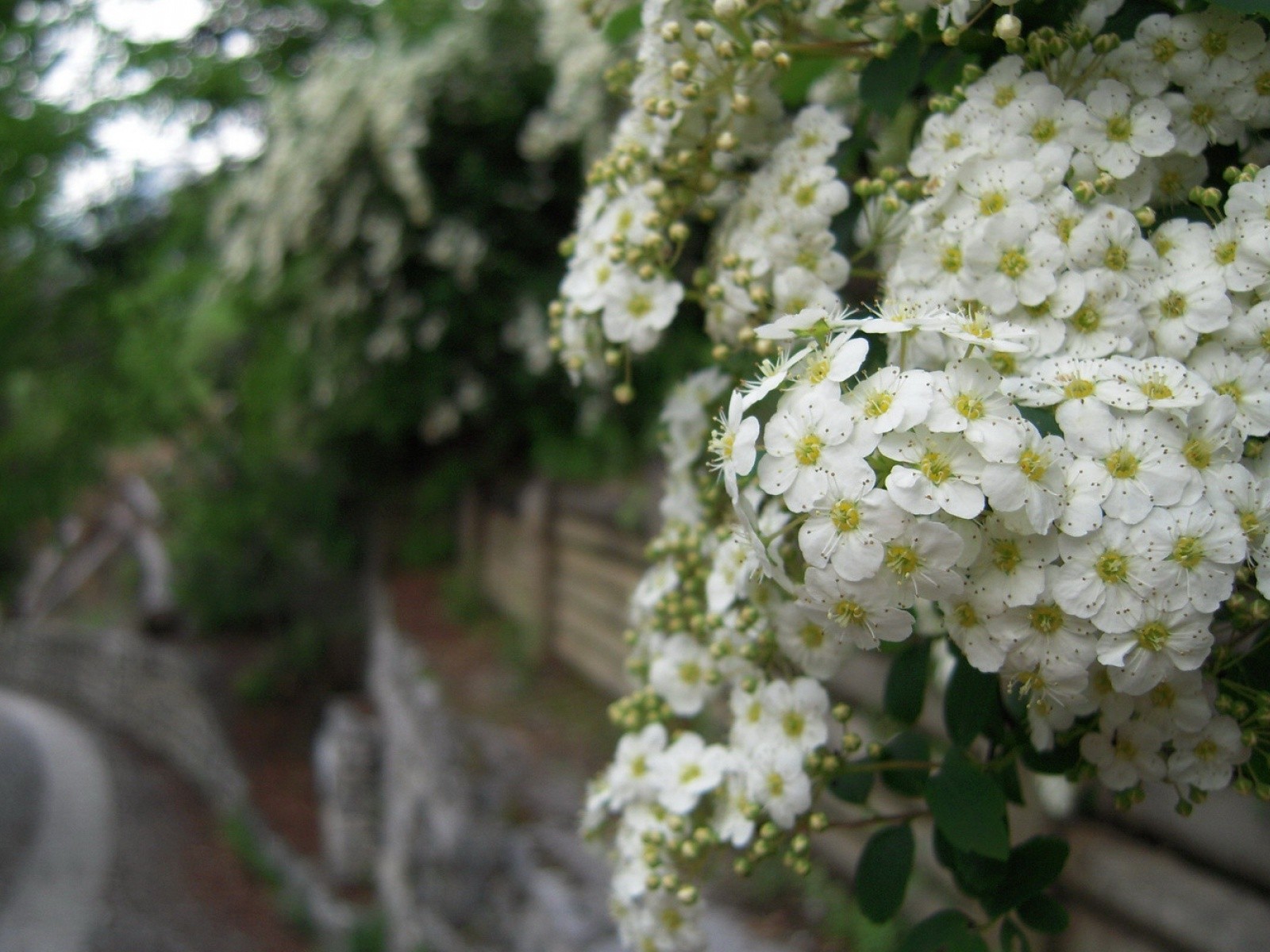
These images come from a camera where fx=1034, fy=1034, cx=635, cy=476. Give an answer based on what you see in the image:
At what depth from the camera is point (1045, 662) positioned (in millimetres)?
781

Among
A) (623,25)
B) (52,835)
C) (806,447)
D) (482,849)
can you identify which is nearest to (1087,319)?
(806,447)

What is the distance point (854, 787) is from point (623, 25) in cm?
104

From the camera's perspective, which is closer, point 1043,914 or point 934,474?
point 934,474

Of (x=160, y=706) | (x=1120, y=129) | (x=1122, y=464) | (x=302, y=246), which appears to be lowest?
(x=160, y=706)

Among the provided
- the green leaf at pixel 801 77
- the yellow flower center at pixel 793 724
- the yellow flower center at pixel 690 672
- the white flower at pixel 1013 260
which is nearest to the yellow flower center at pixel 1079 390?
the white flower at pixel 1013 260

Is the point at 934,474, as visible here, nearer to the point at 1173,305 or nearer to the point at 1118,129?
the point at 1173,305

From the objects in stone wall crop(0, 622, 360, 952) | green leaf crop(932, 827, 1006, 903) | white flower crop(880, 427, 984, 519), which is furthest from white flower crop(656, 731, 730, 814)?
stone wall crop(0, 622, 360, 952)

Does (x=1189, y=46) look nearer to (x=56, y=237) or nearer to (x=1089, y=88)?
(x=1089, y=88)

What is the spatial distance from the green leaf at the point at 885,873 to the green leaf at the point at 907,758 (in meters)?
0.04

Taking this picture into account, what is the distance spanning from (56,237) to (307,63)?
6.04 ft

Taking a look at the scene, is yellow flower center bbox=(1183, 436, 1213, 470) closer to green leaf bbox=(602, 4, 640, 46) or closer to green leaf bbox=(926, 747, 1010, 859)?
green leaf bbox=(926, 747, 1010, 859)

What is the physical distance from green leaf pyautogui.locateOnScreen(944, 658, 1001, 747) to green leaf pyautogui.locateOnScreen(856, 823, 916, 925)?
165 millimetres

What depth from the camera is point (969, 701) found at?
101 cm

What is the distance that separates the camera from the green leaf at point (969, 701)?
1004 millimetres
